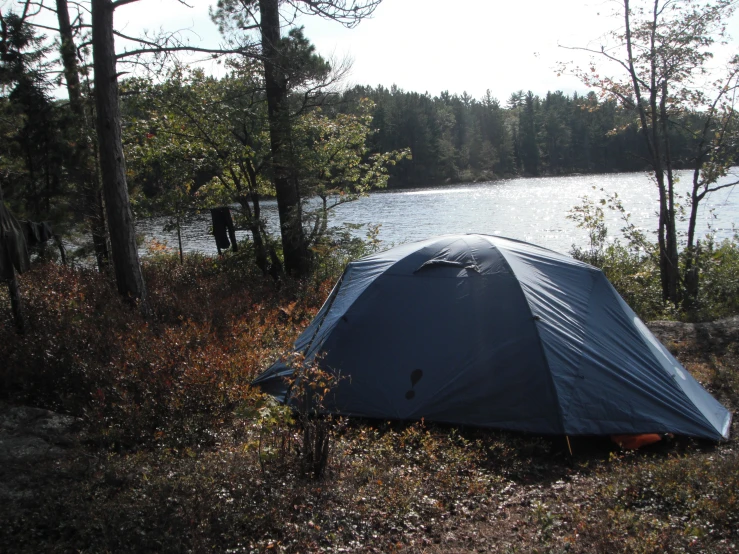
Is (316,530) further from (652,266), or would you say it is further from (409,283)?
(652,266)

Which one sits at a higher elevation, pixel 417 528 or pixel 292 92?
pixel 292 92

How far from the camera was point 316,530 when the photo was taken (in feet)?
11.7

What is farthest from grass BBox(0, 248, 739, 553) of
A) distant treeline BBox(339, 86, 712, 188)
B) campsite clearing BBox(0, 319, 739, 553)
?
distant treeline BBox(339, 86, 712, 188)

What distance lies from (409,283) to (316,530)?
123 inches

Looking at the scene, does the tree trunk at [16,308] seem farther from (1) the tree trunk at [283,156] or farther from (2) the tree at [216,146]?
(1) the tree trunk at [283,156]

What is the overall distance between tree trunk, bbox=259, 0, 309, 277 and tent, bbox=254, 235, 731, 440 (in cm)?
528

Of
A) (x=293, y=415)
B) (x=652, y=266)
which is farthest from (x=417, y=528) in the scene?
(x=652, y=266)

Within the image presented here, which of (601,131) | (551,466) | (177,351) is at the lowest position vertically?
(551,466)

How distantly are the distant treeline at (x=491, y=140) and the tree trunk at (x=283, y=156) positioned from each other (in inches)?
1904

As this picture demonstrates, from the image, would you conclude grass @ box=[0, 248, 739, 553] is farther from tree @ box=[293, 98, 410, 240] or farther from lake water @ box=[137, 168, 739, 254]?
lake water @ box=[137, 168, 739, 254]

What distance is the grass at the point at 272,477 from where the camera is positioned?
3461 millimetres

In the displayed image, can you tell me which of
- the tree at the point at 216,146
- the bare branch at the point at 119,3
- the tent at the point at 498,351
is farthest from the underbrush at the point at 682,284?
the bare branch at the point at 119,3

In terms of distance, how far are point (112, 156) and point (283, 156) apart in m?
3.90

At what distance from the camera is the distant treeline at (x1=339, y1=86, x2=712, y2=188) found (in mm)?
63938
